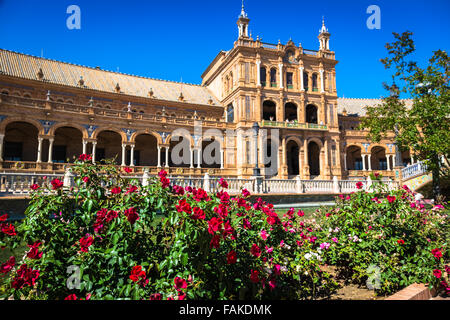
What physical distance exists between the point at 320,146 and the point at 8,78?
3219 cm

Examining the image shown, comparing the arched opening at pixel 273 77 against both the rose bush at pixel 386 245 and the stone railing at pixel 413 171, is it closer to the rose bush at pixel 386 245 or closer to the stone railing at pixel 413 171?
the stone railing at pixel 413 171

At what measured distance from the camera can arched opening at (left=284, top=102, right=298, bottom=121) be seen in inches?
1359

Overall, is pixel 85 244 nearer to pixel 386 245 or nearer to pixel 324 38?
pixel 386 245

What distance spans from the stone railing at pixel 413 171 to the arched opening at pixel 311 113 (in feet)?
50.3

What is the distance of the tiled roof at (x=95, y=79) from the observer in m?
25.4

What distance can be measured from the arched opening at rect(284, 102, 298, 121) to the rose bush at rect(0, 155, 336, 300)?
3244 centimetres

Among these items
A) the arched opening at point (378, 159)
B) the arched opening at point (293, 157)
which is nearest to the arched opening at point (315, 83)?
the arched opening at point (293, 157)

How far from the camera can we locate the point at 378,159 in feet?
133

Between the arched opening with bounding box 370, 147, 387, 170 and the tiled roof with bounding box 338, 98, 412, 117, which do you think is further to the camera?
the tiled roof with bounding box 338, 98, 412, 117

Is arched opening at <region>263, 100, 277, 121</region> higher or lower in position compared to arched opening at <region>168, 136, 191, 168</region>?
higher

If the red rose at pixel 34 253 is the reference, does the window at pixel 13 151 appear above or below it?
above

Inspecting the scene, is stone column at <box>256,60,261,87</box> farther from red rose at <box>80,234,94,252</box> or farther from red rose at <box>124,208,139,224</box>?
red rose at <box>80,234,94,252</box>

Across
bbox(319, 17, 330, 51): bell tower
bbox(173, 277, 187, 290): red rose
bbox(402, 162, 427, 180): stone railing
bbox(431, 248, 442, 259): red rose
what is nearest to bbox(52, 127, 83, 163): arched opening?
bbox(173, 277, 187, 290): red rose
